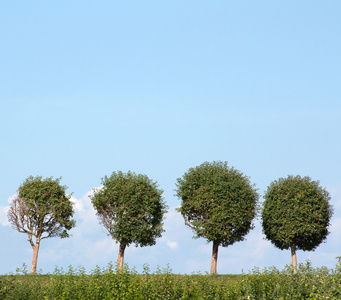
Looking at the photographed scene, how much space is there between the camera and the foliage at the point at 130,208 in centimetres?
5191

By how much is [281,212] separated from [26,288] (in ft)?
103

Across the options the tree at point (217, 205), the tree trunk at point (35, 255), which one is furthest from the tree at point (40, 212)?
the tree at point (217, 205)

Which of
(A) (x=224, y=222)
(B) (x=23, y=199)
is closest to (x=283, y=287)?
(A) (x=224, y=222)

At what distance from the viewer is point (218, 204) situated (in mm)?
51750

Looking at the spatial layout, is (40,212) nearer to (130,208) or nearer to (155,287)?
(130,208)

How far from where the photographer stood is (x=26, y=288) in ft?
100

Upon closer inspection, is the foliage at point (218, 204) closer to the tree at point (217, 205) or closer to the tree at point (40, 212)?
the tree at point (217, 205)

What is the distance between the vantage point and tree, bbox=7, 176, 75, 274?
5225cm

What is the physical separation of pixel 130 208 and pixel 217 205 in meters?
9.65

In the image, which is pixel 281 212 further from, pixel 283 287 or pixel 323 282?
pixel 323 282

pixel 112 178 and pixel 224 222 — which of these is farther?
pixel 112 178

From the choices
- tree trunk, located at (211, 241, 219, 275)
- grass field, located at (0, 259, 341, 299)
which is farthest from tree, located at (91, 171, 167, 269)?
grass field, located at (0, 259, 341, 299)

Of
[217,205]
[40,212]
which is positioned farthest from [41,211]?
[217,205]

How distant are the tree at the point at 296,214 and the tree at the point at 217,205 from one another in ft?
7.58
